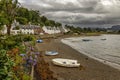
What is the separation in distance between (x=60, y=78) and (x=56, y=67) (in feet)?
22.2

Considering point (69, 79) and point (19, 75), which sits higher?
point (19, 75)

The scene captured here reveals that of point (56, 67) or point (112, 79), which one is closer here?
point (112, 79)

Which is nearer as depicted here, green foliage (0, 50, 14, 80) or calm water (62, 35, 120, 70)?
green foliage (0, 50, 14, 80)

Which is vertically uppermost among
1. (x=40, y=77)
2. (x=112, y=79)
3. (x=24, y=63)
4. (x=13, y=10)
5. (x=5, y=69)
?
(x=13, y=10)

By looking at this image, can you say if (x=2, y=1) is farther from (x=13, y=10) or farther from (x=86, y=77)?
(x=86, y=77)

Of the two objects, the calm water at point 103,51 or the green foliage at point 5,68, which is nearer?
the green foliage at point 5,68

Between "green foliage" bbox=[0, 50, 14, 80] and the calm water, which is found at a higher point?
"green foliage" bbox=[0, 50, 14, 80]

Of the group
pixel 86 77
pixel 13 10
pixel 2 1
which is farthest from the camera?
pixel 13 10

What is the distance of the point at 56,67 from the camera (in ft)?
96.0

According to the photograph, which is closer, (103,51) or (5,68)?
(5,68)

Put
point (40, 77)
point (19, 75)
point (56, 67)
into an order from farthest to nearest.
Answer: point (56, 67), point (40, 77), point (19, 75)

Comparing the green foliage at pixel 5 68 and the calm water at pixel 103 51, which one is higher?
the green foliage at pixel 5 68

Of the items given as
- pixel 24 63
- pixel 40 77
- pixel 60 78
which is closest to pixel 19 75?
pixel 24 63

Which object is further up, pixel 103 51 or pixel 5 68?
pixel 5 68
